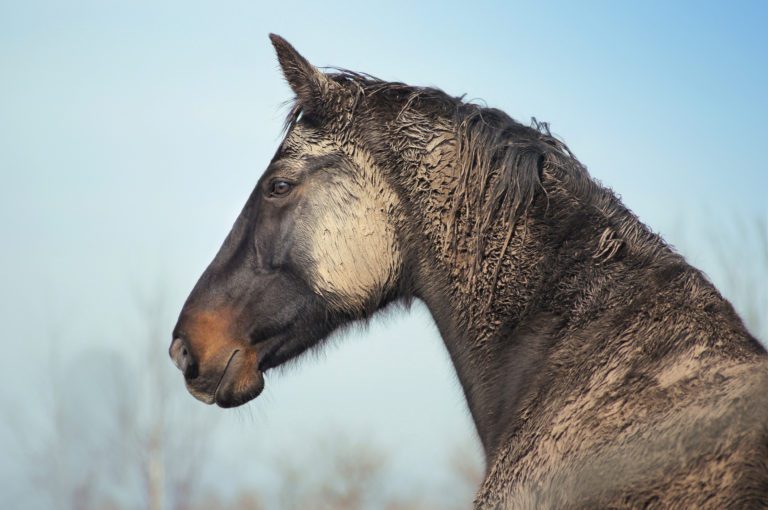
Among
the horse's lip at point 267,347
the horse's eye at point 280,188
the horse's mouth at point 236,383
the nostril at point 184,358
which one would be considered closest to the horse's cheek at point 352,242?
the horse's eye at point 280,188

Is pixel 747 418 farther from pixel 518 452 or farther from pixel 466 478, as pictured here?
pixel 466 478

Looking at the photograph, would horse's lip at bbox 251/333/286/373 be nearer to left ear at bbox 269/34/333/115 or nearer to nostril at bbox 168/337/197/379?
nostril at bbox 168/337/197/379

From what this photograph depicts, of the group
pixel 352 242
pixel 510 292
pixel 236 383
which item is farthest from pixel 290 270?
pixel 510 292

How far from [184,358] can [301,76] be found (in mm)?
1433

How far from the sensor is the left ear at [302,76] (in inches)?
161

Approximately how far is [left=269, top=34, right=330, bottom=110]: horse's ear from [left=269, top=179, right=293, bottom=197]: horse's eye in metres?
0.39

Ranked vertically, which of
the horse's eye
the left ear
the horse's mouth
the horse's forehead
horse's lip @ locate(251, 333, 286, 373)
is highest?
the left ear

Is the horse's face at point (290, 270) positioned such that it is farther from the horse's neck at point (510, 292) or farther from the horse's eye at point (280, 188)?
the horse's neck at point (510, 292)

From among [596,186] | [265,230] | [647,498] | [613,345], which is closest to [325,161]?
[265,230]

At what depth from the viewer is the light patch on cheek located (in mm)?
3863

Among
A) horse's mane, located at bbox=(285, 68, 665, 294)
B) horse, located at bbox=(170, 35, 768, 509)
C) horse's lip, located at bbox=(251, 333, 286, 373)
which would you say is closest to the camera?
horse, located at bbox=(170, 35, 768, 509)

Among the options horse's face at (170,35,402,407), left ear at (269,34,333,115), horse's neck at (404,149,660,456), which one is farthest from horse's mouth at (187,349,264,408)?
left ear at (269,34,333,115)

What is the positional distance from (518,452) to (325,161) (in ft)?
5.35

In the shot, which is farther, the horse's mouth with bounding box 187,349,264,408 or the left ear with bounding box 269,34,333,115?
the left ear with bounding box 269,34,333,115
